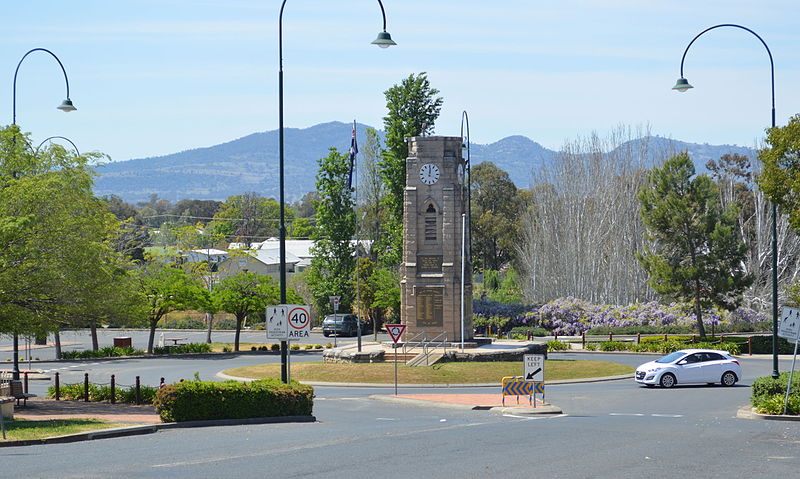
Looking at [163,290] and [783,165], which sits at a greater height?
[783,165]

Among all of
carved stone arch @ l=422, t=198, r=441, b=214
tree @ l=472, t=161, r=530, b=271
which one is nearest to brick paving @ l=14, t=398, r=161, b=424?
Answer: carved stone arch @ l=422, t=198, r=441, b=214

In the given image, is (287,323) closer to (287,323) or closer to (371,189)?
(287,323)

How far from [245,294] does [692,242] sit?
87.2ft

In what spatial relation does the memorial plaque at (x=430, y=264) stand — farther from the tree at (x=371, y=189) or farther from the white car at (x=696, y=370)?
the tree at (x=371, y=189)

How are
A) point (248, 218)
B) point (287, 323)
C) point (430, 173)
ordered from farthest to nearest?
point (248, 218) → point (430, 173) → point (287, 323)

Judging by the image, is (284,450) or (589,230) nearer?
(284,450)

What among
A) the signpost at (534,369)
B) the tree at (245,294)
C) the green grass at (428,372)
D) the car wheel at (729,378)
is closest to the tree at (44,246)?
the signpost at (534,369)

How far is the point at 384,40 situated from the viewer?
78.8ft

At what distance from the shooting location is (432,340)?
150ft

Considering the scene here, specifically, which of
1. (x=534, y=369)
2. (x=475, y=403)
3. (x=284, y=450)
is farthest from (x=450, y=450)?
(x=475, y=403)

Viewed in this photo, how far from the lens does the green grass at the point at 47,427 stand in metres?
19.7

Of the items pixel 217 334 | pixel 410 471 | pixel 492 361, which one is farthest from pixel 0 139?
pixel 217 334

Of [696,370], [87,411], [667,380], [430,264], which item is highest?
[430,264]

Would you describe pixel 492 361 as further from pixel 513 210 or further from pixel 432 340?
pixel 513 210
